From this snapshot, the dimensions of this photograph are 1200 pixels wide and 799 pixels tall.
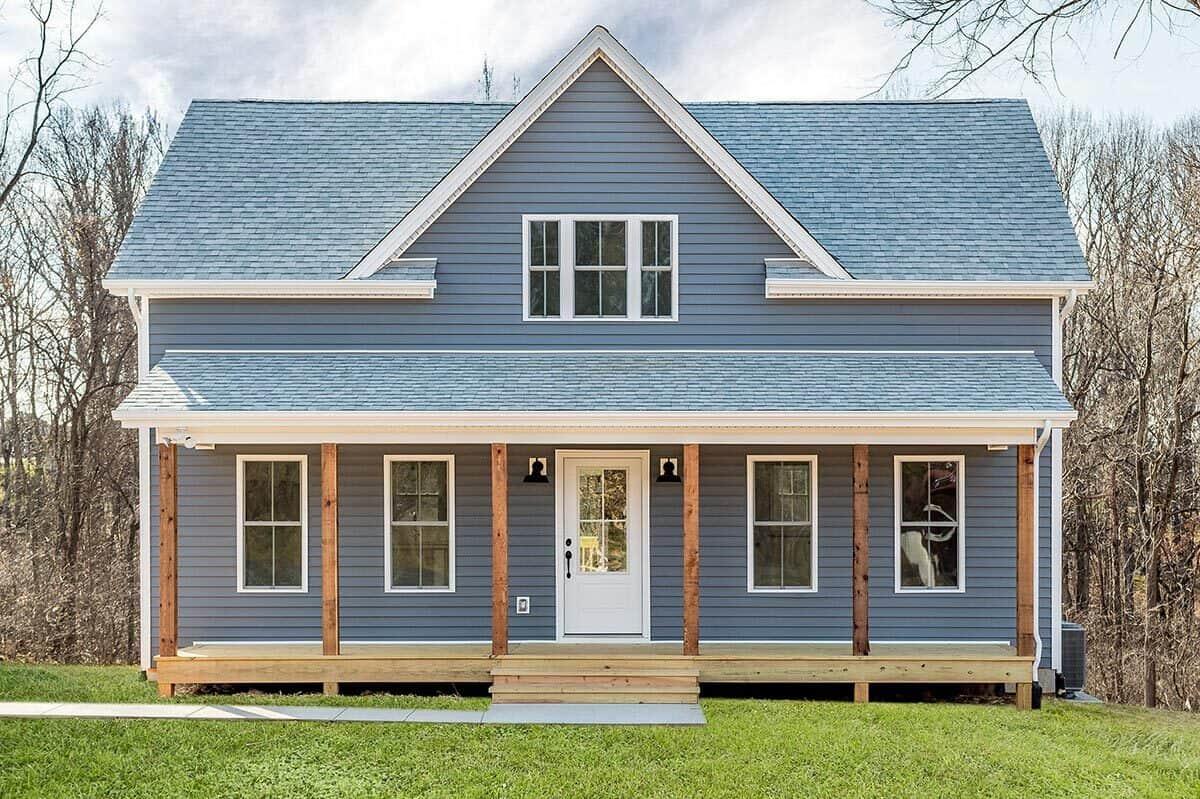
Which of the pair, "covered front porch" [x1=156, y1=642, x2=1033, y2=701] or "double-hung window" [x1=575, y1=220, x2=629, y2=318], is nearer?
"covered front porch" [x1=156, y1=642, x2=1033, y2=701]

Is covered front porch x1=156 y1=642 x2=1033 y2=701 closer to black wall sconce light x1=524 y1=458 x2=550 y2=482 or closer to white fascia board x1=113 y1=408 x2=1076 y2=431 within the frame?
black wall sconce light x1=524 y1=458 x2=550 y2=482

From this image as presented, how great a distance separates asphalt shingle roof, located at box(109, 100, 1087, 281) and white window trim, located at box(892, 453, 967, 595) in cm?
231

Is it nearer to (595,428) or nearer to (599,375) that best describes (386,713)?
(595,428)

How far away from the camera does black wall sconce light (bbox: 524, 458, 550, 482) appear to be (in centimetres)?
1120

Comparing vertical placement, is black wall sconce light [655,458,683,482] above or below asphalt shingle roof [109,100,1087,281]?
below

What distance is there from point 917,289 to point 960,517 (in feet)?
9.52

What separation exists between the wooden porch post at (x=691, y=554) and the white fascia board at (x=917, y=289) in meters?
2.64

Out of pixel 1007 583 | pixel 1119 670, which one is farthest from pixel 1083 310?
pixel 1007 583

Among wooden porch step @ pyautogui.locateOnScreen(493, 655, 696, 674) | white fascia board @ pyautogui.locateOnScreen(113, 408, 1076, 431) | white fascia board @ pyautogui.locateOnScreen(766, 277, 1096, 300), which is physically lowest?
wooden porch step @ pyautogui.locateOnScreen(493, 655, 696, 674)

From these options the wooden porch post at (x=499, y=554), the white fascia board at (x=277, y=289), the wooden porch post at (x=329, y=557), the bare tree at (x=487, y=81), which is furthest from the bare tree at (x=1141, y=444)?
the bare tree at (x=487, y=81)

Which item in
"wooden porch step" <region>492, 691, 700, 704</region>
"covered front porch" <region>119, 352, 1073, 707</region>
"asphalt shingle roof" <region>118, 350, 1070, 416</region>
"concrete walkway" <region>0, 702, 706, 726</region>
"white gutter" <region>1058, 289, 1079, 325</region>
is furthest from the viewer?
"white gutter" <region>1058, 289, 1079, 325</region>

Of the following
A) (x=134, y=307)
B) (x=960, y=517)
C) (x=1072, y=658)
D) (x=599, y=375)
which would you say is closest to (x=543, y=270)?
(x=599, y=375)

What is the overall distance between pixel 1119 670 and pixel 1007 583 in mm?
7962

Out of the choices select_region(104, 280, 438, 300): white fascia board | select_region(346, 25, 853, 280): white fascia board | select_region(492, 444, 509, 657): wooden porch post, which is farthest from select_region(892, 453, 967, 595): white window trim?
select_region(104, 280, 438, 300): white fascia board
